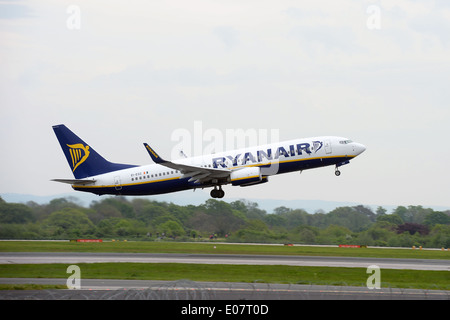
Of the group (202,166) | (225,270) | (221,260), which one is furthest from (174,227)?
(225,270)

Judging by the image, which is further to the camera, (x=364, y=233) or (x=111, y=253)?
(x=364, y=233)

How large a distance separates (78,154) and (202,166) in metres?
12.7

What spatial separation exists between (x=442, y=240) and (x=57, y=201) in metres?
40.2

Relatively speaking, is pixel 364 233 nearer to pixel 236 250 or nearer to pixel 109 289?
pixel 236 250

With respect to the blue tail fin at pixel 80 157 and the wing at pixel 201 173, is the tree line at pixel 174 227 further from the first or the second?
the wing at pixel 201 173

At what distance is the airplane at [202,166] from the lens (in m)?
53.8

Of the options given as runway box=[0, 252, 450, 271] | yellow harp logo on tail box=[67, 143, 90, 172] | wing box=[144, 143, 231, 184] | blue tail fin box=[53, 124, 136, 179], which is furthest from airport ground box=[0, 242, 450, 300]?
yellow harp logo on tail box=[67, 143, 90, 172]

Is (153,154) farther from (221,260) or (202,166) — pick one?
(221,260)

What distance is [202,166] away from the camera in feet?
185

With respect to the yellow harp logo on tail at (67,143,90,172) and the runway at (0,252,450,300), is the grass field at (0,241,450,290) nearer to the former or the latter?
the runway at (0,252,450,300)

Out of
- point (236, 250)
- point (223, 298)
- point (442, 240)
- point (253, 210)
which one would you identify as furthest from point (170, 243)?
point (223, 298)

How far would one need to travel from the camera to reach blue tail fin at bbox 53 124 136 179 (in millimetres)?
60125

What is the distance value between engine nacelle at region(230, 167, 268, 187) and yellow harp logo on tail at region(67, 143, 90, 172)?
49.3 ft

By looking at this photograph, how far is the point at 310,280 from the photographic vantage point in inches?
1423
